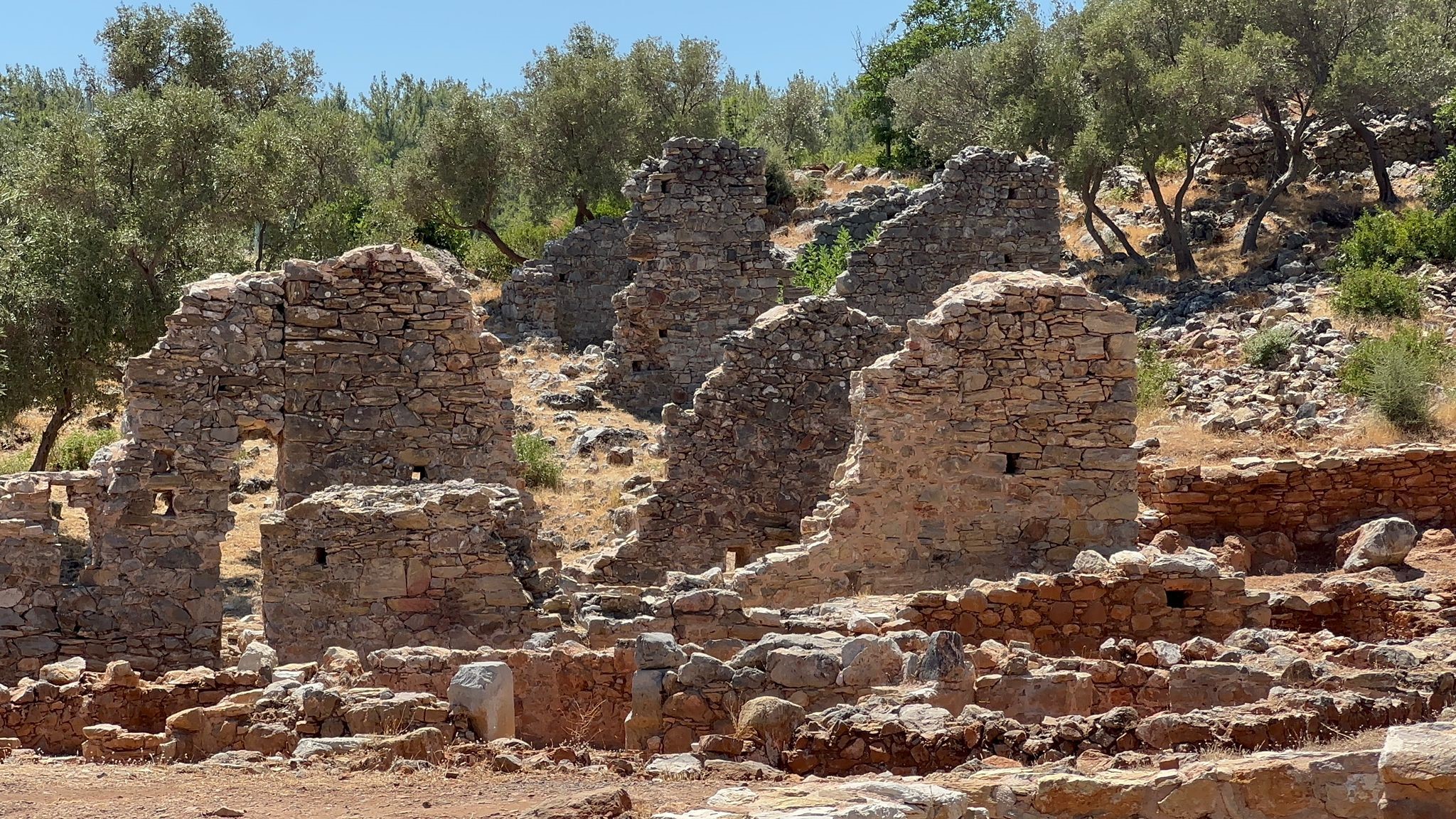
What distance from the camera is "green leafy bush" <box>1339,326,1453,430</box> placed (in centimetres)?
1872

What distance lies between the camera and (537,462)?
2058 cm

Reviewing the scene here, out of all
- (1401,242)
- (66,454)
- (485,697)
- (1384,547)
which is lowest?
(485,697)

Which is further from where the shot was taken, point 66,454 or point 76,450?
point 76,450

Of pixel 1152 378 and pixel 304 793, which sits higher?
pixel 1152 378

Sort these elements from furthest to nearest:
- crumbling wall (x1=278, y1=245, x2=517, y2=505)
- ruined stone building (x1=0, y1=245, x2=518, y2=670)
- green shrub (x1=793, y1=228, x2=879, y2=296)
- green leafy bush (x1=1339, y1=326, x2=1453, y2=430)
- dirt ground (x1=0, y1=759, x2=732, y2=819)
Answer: green shrub (x1=793, y1=228, x2=879, y2=296), green leafy bush (x1=1339, y1=326, x2=1453, y2=430), crumbling wall (x1=278, y1=245, x2=517, y2=505), ruined stone building (x1=0, y1=245, x2=518, y2=670), dirt ground (x1=0, y1=759, x2=732, y2=819)

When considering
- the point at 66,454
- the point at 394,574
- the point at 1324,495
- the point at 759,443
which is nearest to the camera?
the point at 394,574

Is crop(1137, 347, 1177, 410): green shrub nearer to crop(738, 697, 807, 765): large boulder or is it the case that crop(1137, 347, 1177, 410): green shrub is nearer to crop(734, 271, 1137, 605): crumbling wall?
crop(734, 271, 1137, 605): crumbling wall

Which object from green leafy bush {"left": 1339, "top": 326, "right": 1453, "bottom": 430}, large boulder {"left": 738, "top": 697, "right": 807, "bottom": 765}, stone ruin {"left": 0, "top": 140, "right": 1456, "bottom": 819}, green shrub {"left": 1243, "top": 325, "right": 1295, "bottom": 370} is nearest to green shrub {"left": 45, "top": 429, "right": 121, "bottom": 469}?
stone ruin {"left": 0, "top": 140, "right": 1456, "bottom": 819}

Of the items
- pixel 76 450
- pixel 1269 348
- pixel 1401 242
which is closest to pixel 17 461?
pixel 76 450

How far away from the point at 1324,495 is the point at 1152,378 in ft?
21.8

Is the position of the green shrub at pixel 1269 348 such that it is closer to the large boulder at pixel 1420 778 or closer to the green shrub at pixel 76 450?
the green shrub at pixel 76 450

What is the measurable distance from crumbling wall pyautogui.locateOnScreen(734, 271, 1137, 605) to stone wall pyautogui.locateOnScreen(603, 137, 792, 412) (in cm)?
972

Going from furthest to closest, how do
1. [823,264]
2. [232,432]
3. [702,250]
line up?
1. [823,264]
2. [702,250]
3. [232,432]

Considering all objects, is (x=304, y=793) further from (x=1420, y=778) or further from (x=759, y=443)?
(x=759, y=443)
